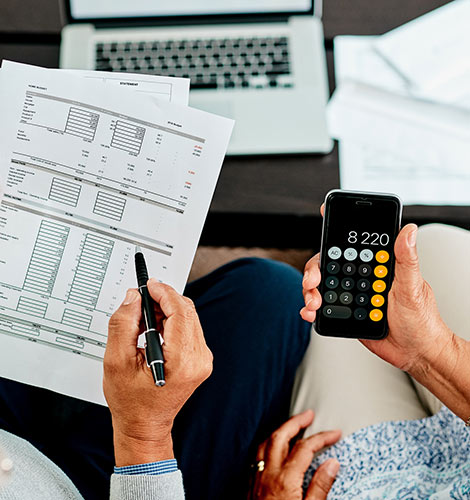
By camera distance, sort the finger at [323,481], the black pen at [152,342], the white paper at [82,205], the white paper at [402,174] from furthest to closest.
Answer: the white paper at [402,174]
the finger at [323,481]
the white paper at [82,205]
the black pen at [152,342]

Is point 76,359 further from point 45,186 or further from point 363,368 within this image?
point 363,368

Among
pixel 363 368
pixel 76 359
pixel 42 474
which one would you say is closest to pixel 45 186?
pixel 76 359

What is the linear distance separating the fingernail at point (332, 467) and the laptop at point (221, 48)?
46 cm

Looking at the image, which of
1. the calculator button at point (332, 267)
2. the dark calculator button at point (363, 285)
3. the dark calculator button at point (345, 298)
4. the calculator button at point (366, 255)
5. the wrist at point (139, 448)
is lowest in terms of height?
the wrist at point (139, 448)

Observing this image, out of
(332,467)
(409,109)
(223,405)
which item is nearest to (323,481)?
(332,467)

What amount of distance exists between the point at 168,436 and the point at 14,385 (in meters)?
0.27

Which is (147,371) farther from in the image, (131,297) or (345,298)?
(345,298)

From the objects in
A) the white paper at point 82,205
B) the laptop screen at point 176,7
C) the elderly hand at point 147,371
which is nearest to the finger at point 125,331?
the elderly hand at point 147,371

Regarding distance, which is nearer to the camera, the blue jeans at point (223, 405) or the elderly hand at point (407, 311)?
the elderly hand at point (407, 311)

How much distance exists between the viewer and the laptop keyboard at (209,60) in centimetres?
86

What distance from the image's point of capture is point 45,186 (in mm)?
610

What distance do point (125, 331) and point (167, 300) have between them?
0.05 metres

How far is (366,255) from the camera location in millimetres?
613

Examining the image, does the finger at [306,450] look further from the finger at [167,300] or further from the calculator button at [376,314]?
the finger at [167,300]
